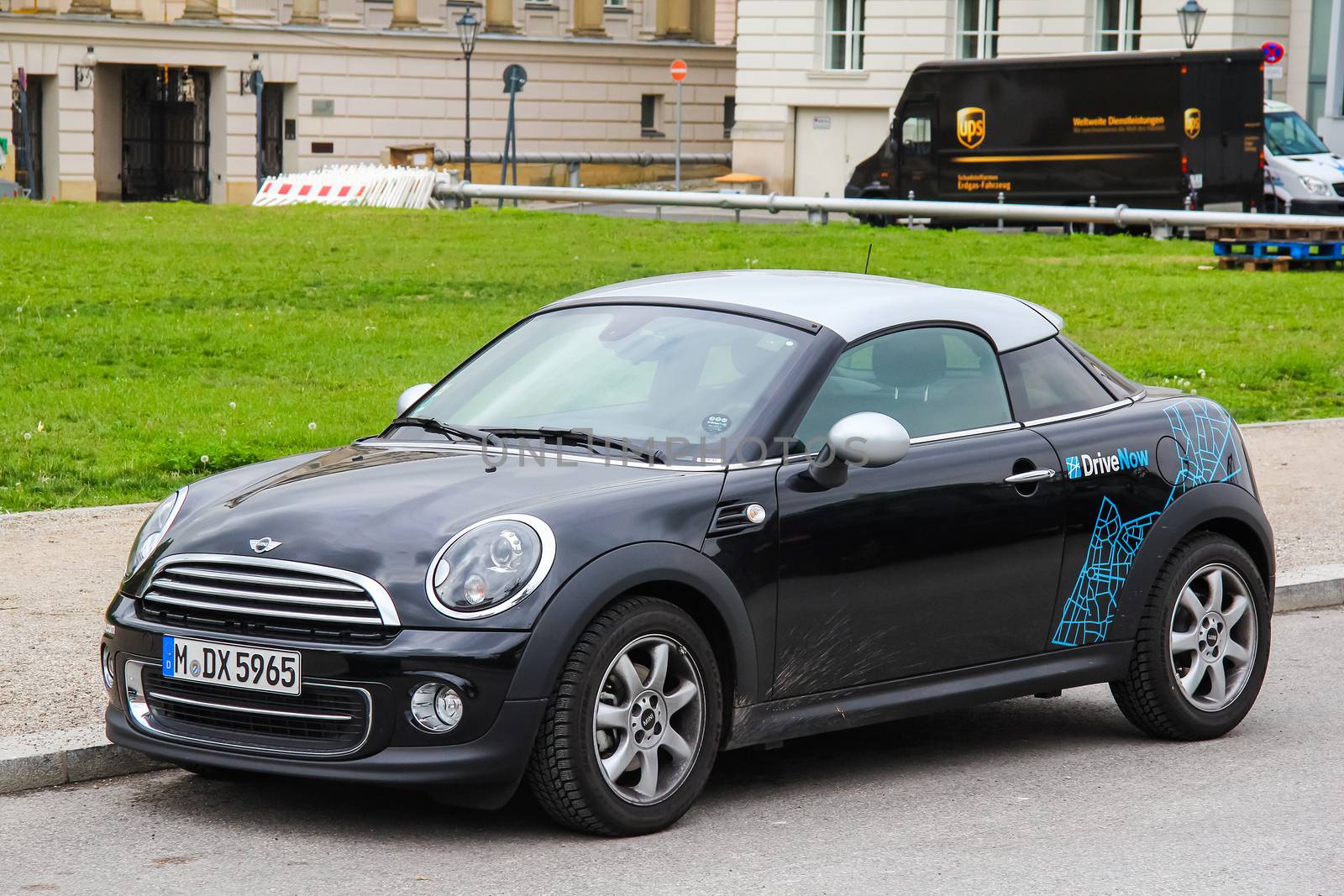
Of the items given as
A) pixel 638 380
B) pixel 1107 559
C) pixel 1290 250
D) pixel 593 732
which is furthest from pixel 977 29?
pixel 593 732

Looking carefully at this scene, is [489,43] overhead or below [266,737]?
overhead

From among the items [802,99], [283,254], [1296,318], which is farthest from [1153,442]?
[802,99]

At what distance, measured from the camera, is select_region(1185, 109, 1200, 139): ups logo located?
36500 millimetres

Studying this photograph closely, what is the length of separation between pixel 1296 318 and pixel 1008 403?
13.8 meters

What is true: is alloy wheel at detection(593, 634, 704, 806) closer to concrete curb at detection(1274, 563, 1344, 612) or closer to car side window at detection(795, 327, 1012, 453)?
car side window at detection(795, 327, 1012, 453)

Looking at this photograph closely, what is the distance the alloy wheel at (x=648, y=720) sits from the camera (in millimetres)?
5523

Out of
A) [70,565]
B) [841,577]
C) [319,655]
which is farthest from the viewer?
[70,565]

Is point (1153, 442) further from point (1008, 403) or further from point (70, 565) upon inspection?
point (70, 565)

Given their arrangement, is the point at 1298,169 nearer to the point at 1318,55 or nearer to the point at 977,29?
the point at 1318,55

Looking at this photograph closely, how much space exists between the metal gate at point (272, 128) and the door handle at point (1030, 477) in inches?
1896

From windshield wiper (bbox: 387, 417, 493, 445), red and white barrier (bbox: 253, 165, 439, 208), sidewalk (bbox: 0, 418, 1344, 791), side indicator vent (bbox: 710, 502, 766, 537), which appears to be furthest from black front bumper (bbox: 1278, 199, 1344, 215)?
side indicator vent (bbox: 710, 502, 766, 537)

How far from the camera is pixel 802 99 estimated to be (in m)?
50.2

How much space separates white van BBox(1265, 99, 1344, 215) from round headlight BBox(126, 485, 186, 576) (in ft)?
102

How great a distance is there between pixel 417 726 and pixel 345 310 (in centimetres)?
1423
